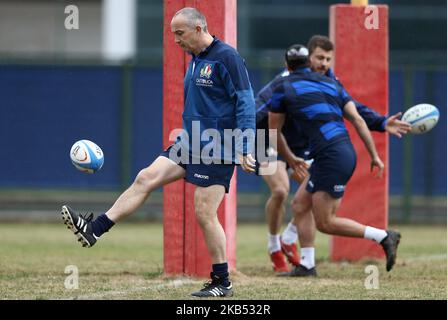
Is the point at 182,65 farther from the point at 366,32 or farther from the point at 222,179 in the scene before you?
the point at 366,32

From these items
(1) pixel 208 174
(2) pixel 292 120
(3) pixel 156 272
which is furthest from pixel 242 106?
(2) pixel 292 120

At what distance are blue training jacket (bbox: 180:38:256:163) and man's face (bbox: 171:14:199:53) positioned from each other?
0.50 feet

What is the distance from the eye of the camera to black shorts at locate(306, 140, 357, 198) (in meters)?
10.4

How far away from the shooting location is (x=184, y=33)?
876cm

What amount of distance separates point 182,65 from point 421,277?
10.0 feet

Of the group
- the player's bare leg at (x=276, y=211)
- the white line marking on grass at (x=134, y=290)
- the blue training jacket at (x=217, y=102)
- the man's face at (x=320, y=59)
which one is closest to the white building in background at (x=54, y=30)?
the player's bare leg at (x=276, y=211)

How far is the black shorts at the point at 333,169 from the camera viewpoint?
10.4 metres

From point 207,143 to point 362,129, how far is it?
2.22 meters

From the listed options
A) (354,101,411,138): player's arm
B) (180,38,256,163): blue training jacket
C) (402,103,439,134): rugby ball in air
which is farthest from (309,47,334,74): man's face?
(180,38,256,163): blue training jacket

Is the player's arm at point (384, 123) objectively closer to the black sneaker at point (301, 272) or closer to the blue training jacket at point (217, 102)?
the black sneaker at point (301, 272)

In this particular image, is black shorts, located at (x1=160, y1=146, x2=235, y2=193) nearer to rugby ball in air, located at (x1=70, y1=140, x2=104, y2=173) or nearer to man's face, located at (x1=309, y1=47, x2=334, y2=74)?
rugby ball in air, located at (x1=70, y1=140, x2=104, y2=173)

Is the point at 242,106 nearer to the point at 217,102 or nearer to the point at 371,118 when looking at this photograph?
the point at 217,102
